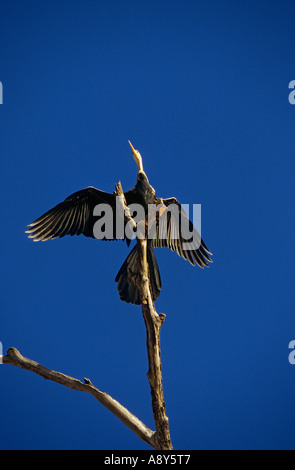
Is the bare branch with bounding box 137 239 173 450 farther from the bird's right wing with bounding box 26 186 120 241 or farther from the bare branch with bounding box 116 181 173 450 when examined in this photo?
the bird's right wing with bounding box 26 186 120 241

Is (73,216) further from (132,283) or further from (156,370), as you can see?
(156,370)

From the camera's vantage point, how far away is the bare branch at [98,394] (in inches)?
195

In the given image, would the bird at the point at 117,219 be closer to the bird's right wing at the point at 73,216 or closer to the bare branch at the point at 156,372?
the bird's right wing at the point at 73,216

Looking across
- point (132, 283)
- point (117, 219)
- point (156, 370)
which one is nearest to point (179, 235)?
point (117, 219)

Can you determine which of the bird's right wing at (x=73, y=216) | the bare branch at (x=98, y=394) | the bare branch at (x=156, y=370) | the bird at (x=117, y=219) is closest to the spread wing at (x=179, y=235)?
the bird at (x=117, y=219)

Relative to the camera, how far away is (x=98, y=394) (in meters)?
5.08

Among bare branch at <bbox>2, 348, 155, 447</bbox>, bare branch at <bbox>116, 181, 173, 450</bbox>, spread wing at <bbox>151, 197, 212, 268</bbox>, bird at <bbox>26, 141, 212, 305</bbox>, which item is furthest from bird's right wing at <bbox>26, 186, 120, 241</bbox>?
bare branch at <bbox>2, 348, 155, 447</bbox>

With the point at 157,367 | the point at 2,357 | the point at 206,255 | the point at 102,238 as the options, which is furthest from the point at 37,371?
the point at 206,255

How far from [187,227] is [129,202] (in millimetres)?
845

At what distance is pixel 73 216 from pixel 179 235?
1.39m

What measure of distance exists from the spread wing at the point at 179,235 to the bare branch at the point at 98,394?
241 cm

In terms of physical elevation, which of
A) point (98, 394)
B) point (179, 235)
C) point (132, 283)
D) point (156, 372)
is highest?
point (179, 235)

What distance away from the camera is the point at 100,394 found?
5074mm

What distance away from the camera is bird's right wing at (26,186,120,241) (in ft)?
22.4
